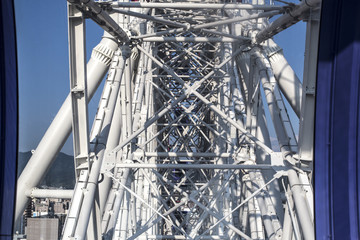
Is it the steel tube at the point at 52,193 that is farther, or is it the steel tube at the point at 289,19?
the steel tube at the point at 52,193

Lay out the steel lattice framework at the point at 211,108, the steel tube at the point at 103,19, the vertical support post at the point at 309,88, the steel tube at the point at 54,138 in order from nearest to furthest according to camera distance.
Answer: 1. the vertical support post at the point at 309,88
2. the steel lattice framework at the point at 211,108
3. the steel tube at the point at 103,19
4. the steel tube at the point at 54,138

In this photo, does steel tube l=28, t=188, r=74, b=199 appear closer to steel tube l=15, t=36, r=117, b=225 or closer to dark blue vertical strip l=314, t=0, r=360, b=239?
steel tube l=15, t=36, r=117, b=225

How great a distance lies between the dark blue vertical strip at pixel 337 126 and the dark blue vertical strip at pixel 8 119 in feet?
13.0

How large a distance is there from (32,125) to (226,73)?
25.2ft

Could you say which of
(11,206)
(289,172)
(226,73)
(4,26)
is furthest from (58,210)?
(226,73)

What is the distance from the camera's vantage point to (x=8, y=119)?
5371 mm

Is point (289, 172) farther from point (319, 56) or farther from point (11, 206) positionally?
point (11, 206)

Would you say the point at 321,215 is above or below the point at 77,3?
below

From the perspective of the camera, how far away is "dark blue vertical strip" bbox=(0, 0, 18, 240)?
16.9ft

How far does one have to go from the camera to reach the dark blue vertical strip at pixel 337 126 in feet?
17.6

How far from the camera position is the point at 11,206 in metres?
5.39

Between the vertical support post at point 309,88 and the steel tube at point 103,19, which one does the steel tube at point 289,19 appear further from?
the steel tube at point 103,19

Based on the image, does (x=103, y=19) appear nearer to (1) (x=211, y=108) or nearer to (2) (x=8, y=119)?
(2) (x=8, y=119)

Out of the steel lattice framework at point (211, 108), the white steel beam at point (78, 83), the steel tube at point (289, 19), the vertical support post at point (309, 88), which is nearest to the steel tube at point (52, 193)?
the steel lattice framework at point (211, 108)
